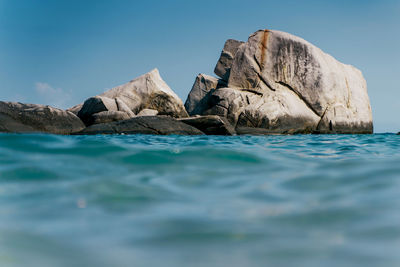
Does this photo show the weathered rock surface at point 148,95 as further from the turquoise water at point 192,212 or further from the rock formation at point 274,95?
the turquoise water at point 192,212

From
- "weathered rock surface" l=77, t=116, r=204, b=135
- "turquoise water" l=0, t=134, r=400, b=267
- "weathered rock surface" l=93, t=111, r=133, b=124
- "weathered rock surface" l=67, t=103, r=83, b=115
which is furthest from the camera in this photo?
"weathered rock surface" l=67, t=103, r=83, b=115

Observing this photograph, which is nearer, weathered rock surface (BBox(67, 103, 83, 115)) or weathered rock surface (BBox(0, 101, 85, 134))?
weathered rock surface (BBox(0, 101, 85, 134))

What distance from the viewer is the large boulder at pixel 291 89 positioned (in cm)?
1480

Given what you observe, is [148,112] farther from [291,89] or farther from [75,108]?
[291,89]

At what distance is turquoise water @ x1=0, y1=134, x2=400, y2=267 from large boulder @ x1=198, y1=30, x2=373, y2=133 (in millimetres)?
11855

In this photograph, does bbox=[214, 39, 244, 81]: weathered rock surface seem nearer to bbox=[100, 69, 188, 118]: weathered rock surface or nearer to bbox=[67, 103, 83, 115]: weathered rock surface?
bbox=[100, 69, 188, 118]: weathered rock surface

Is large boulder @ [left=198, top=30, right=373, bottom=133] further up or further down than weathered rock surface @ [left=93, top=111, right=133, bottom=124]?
further up

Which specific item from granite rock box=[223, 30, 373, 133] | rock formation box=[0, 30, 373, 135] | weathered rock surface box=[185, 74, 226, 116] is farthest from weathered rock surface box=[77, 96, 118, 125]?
weathered rock surface box=[185, 74, 226, 116]

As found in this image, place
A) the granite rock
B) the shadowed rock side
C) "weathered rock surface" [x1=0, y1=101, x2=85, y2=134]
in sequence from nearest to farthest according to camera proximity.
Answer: "weathered rock surface" [x1=0, y1=101, x2=85, y2=134]
the shadowed rock side
the granite rock

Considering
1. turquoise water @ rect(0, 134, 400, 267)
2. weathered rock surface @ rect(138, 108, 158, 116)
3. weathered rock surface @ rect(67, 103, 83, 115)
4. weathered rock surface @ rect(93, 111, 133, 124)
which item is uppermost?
weathered rock surface @ rect(67, 103, 83, 115)

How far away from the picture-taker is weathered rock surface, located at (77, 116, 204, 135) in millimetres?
9342

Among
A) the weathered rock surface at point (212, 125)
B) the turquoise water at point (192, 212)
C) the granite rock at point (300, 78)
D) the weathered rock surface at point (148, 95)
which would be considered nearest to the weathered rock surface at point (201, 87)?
the granite rock at point (300, 78)

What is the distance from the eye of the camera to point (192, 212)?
163cm

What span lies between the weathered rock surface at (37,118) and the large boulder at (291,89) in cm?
703
